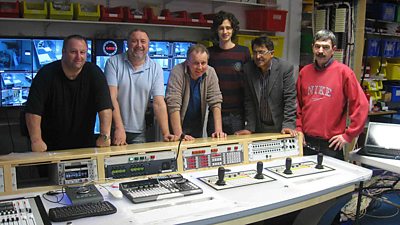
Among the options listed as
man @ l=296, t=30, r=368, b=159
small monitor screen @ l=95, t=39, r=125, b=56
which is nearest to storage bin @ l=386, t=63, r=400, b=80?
man @ l=296, t=30, r=368, b=159

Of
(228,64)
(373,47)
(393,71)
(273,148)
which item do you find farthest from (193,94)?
(393,71)

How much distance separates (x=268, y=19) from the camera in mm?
4523

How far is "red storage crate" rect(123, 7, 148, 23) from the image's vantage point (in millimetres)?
3826

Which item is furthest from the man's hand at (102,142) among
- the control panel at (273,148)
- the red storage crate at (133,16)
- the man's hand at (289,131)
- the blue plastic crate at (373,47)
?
the blue plastic crate at (373,47)

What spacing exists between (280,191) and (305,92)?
1.08 m

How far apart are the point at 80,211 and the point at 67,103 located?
2.85 ft

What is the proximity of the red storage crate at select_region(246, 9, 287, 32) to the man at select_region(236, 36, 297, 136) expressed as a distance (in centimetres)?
180

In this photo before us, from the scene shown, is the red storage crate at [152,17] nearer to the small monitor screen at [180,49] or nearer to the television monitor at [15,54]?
the small monitor screen at [180,49]

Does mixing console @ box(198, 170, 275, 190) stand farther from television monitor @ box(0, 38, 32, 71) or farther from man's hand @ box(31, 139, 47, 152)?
television monitor @ box(0, 38, 32, 71)

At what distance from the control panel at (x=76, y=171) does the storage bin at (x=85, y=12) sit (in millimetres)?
1973

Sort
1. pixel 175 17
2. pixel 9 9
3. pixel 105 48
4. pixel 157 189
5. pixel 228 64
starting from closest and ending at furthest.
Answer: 1. pixel 157 189
2. pixel 228 64
3. pixel 9 9
4. pixel 105 48
5. pixel 175 17

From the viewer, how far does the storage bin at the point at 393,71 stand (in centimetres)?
590

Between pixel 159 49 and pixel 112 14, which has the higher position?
pixel 112 14

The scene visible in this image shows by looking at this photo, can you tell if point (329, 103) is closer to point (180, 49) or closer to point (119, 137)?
point (119, 137)
